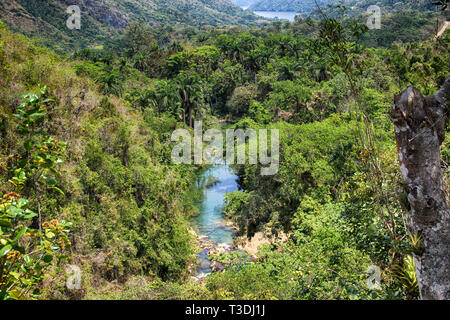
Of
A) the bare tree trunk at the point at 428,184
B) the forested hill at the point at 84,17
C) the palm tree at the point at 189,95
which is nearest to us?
the bare tree trunk at the point at 428,184

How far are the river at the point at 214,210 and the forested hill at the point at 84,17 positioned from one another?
95.4 feet

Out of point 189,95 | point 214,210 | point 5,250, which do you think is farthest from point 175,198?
point 189,95

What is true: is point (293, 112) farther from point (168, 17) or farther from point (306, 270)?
point (168, 17)

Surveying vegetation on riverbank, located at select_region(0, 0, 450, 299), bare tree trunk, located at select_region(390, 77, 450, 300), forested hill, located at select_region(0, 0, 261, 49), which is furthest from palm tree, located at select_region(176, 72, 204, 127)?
bare tree trunk, located at select_region(390, 77, 450, 300)

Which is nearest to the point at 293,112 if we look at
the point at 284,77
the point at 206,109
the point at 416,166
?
the point at 284,77

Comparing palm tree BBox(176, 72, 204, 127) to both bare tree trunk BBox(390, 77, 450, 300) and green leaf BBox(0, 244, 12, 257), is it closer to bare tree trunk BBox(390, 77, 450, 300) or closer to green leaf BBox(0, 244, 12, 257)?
bare tree trunk BBox(390, 77, 450, 300)

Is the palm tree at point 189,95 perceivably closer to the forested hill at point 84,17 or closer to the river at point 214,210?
the river at point 214,210

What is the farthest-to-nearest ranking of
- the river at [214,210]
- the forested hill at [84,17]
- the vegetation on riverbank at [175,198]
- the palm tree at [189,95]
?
the forested hill at [84,17], the palm tree at [189,95], the river at [214,210], the vegetation on riverbank at [175,198]

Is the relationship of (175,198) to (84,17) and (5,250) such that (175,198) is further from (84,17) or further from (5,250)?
(84,17)

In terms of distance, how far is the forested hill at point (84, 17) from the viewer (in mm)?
72188

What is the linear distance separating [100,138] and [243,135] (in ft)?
36.8

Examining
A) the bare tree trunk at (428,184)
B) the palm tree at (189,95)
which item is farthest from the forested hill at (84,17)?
the bare tree trunk at (428,184)

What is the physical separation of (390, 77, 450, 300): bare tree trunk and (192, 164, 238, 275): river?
43.5 ft

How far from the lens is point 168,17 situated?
148 metres
